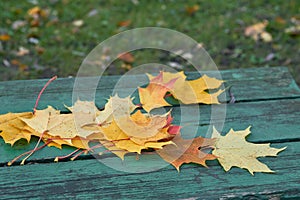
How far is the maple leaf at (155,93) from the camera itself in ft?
5.61

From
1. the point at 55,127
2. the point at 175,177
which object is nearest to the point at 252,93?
the point at 175,177

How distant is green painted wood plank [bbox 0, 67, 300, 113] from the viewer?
1.72 meters

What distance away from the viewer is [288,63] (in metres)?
3.27

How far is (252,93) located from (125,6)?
7.07 ft

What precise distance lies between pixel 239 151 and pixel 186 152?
18 cm

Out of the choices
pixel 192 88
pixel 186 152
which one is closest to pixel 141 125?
pixel 186 152

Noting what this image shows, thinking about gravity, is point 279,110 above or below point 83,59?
below

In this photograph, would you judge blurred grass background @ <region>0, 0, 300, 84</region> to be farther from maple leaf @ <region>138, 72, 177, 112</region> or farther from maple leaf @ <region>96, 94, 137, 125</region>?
maple leaf @ <region>96, 94, 137, 125</region>

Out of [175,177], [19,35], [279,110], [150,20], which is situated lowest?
[175,177]

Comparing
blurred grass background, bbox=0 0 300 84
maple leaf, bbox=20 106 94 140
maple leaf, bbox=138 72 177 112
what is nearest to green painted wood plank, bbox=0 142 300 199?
maple leaf, bbox=20 106 94 140

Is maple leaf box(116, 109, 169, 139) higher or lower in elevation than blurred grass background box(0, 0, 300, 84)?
lower

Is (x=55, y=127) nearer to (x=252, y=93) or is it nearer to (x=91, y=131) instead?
(x=91, y=131)

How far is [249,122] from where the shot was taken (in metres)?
1.67

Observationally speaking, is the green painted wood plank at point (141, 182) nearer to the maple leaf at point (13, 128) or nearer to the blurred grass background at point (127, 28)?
the maple leaf at point (13, 128)
